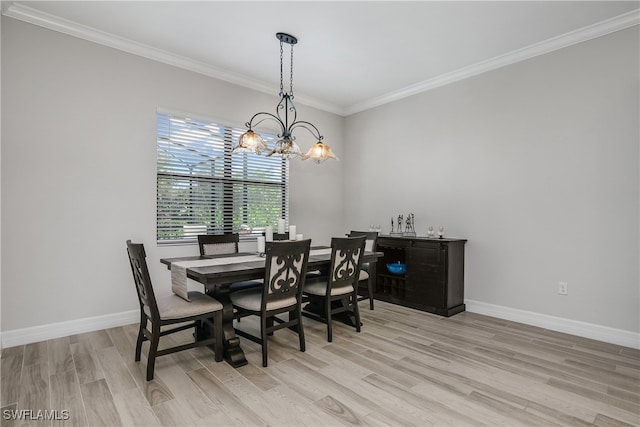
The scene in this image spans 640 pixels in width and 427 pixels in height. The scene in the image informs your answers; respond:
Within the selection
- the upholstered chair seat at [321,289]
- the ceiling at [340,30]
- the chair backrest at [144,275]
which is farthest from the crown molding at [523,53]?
the chair backrest at [144,275]

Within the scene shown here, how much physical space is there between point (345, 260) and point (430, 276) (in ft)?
4.38

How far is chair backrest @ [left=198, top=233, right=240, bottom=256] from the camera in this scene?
137 inches

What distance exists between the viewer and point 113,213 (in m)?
3.38

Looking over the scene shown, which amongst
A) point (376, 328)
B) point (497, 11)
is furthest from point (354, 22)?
point (376, 328)

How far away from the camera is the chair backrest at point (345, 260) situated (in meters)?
2.96

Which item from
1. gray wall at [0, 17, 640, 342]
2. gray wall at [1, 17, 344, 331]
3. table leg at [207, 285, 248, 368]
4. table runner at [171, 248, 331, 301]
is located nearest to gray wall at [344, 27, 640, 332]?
gray wall at [0, 17, 640, 342]

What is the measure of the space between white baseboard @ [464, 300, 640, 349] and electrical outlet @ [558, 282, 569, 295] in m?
0.25

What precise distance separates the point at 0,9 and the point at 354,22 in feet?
9.81

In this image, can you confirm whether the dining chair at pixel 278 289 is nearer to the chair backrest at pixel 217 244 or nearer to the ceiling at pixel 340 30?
the chair backrest at pixel 217 244

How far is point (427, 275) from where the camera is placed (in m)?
3.90

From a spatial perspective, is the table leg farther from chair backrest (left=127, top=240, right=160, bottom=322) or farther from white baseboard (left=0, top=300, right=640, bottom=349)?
white baseboard (left=0, top=300, right=640, bottom=349)

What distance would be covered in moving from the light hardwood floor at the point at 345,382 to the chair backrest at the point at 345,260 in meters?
0.53

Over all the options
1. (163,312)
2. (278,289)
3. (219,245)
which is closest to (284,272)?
(278,289)

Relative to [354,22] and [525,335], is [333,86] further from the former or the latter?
[525,335]
